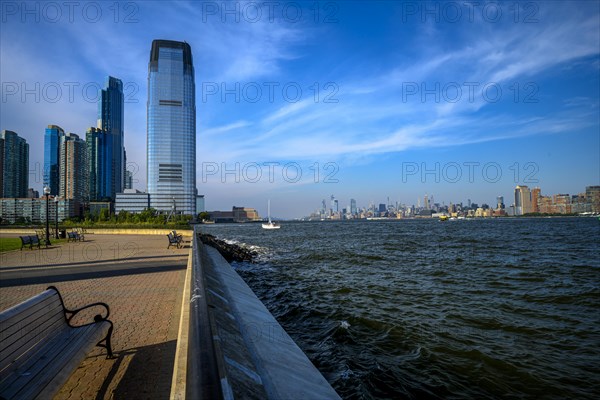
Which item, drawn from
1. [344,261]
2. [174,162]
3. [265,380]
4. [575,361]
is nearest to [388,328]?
[575,361]

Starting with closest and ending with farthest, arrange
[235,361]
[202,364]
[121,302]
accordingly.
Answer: [202,364], [235,361], [121,302]

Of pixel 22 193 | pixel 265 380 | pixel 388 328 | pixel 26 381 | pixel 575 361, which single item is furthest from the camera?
pixel 22 193

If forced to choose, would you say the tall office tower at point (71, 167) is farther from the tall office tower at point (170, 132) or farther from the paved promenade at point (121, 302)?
the paved promenade at point (121, 302)

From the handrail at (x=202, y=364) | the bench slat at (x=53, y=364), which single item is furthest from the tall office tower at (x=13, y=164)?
the handrail at (x=202, y=364)

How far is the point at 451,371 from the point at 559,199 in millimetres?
221755

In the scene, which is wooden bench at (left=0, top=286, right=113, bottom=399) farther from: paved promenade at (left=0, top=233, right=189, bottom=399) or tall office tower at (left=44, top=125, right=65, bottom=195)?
tall office tower at (left=44, top=125, right=65, bottom=195)

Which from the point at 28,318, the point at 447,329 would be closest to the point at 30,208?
the point at 28,318

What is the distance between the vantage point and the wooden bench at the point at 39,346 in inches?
125

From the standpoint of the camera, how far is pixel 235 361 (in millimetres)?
4348

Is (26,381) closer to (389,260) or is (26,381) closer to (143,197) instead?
(389,260)

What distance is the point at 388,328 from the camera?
28.7 feet

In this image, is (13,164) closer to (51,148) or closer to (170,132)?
(51,148)

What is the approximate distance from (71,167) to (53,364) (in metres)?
178

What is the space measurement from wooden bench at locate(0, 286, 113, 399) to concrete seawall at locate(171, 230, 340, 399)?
1.16 metres
